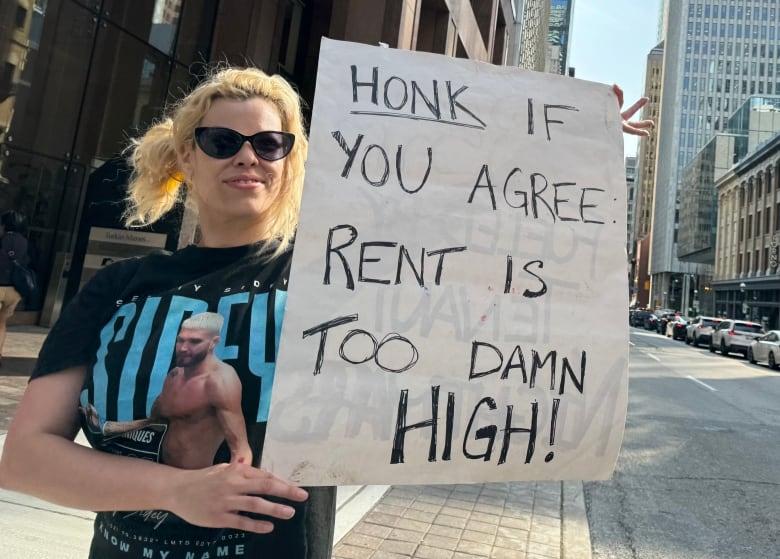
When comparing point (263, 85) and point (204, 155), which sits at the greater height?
point (263, 85)

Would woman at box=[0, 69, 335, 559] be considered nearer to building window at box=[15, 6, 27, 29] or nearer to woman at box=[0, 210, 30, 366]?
woman at box=[0, 210, 30, 366]

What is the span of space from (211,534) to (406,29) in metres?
9.49

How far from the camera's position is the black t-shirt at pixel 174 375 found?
4.08ft

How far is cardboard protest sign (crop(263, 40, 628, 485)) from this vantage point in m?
1.32

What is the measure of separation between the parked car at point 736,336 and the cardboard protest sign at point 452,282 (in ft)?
87.2

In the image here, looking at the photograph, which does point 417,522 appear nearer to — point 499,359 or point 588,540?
point 588,540

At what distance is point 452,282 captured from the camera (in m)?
1.43

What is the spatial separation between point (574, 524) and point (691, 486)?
193 cm

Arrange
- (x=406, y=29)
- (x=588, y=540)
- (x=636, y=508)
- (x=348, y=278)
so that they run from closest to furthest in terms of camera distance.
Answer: (x=348, y=278)
(x=588, y=540)
(x=636, y=508)
(x=406, y=29)

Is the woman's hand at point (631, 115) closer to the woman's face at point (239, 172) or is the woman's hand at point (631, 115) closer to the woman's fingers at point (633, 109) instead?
the woman's fingers at point (633, 109)

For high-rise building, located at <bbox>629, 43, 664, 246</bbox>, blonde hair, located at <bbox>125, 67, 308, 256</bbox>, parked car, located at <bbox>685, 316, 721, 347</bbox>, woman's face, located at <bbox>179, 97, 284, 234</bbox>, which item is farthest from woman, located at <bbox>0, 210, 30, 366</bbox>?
high-rise building, located at <bbox>629, 43, 664, 246</bbox>

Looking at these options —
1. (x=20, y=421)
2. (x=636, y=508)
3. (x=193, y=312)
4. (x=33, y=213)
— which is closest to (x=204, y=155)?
(x=193, y=312)

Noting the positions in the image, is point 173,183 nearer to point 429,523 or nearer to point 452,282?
point 452,282

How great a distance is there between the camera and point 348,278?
1.36 meters
